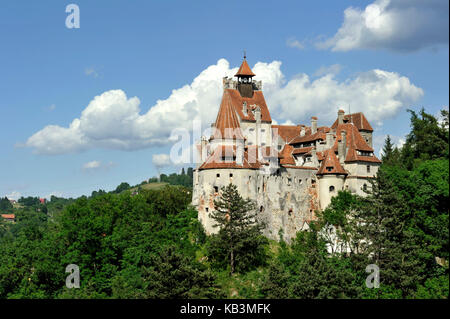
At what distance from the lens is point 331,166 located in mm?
75625

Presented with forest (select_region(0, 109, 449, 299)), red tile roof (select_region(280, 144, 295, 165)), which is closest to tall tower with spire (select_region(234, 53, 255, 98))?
red tile roof (select_region(280, 144, 295, 165))

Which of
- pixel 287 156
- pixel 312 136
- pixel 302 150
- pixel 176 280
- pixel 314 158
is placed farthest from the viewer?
pixel 312 136

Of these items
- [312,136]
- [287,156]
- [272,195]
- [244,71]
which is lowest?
[272,195]

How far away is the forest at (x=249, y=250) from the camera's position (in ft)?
175

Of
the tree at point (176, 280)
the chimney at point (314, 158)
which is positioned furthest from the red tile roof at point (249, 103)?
the tree at point (176, 280)

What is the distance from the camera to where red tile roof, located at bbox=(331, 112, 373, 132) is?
81.9 m

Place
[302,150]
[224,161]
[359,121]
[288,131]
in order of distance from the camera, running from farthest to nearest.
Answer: [288,131] < [359,121] < [302,150] < [224,161]

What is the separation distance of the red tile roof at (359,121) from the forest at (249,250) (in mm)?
7615

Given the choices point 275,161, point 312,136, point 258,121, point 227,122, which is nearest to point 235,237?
point 275,161

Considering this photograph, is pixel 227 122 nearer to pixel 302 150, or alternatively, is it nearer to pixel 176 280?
pixel 302 150

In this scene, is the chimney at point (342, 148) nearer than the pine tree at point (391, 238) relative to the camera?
No

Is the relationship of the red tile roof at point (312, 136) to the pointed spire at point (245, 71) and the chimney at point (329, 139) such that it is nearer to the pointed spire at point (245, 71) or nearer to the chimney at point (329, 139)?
the chimney at point (329, 139)

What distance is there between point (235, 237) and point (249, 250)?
2232mm

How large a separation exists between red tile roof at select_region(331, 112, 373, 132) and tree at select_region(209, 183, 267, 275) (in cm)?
2568
